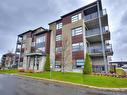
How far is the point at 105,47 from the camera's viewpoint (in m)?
25.7

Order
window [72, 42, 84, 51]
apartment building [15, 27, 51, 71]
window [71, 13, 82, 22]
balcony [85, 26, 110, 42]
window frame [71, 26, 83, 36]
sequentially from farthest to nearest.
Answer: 1. apartment building [15, 27, 51, 71]
2. window [71, 13, 82, 22]
3. window frame [71, 26, 83, 36]
4. window [72, 42, 84, 51]
5. balcony [85, 26, 110, 42]

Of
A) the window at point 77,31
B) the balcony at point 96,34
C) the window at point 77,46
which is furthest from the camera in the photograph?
the window at point 77,31

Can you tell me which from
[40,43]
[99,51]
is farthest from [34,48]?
[99,51]

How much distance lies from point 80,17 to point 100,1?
5.49m

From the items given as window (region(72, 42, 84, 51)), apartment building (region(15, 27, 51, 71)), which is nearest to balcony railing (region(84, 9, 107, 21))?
window (region(72, 42, 84, 51))

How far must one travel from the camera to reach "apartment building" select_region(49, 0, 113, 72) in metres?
25.6

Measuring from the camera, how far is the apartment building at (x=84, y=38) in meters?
25.6

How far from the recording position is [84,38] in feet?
87.8

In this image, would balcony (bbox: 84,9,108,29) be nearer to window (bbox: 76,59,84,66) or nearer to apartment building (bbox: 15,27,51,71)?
window (bbox: 76,59,84,66)

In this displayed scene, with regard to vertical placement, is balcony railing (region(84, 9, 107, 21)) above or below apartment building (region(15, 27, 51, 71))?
above

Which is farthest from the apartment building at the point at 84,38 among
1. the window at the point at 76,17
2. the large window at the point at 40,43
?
the large window at the point at 40,43

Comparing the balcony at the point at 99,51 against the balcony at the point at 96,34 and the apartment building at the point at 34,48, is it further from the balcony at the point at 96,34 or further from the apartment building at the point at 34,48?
the apartment building at the point at 34,48

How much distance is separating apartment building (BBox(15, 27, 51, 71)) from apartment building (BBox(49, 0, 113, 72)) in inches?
173

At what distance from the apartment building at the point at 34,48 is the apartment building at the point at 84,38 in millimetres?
4390
